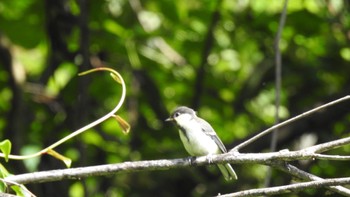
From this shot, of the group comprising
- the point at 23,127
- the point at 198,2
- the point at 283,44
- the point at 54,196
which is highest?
the point at 198,2

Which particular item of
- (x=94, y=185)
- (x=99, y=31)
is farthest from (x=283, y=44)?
(x=94, y=185)

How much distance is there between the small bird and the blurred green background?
32 cm

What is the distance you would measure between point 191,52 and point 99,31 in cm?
88

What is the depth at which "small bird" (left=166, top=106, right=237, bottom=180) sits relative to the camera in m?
4.99

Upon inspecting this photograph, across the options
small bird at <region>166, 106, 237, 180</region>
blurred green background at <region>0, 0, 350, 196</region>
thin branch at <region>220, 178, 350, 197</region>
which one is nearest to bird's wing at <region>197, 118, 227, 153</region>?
small bird at <region>166, 106, 237, 180</region>

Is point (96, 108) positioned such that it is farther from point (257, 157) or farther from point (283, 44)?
point (257, 157)

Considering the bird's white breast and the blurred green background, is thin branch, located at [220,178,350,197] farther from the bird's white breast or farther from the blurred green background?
the blurred green background

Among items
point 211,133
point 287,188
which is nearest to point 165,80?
point 211,133

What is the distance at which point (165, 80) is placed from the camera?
19.7 feet

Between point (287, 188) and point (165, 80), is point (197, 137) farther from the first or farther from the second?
point (287, 188)

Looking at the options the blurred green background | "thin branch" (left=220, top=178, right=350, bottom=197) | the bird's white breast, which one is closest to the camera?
"thin branch" (left=220, top=178, right=350, bottom=197)

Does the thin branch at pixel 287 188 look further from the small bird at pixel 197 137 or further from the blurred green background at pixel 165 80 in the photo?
the blurred green background at pixel 165 80

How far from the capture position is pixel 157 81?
240 inches

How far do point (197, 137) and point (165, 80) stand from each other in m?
1.02
